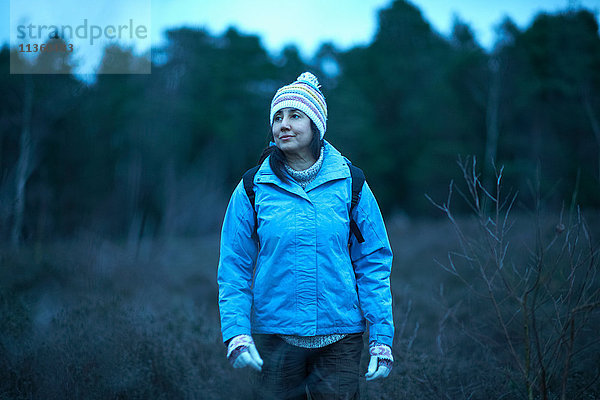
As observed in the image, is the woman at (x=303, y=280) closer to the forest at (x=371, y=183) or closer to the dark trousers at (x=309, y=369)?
the dark trousers at (x=309, y=369)

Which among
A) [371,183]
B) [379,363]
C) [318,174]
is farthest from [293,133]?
[371,183]

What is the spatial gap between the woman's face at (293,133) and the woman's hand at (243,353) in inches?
39.2

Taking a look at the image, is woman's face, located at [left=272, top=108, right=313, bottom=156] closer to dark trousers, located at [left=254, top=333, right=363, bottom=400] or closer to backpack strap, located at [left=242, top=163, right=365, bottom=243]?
backpack strap, located at [left=242, top=163, right=365, bottom=243]

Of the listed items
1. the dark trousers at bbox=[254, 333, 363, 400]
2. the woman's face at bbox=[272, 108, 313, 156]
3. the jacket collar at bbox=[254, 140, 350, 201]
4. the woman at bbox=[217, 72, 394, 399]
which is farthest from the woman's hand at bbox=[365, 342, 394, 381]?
the woman's face at bbox=[272, 108, 313, 156]

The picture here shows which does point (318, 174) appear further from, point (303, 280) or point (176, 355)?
point (176, 355)

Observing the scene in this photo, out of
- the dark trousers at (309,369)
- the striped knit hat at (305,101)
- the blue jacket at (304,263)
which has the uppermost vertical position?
the striped knit hat at (305,101)

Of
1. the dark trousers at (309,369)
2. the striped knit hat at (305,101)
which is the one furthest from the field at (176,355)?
the striped knit hat at (305,101)

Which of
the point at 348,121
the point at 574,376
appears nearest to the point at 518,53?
the point at 348,121

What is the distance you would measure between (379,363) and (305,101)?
1.41 metres

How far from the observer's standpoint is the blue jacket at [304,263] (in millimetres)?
2225

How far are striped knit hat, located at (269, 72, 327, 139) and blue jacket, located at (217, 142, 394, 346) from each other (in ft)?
1.00

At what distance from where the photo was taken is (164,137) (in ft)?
77.0

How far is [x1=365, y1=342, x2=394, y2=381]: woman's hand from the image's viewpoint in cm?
218

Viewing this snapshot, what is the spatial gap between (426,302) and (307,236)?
14.3 feet
